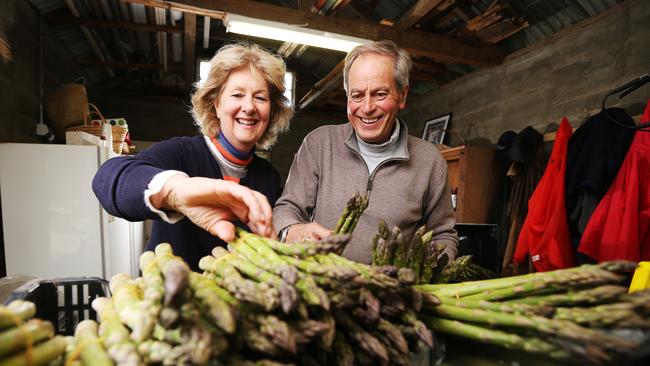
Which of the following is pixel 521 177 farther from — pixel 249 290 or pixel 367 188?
pixel 249 290

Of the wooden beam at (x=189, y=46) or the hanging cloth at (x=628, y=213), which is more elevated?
the wooden beam at (x=189, y=46)

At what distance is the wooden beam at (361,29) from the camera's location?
311 cm

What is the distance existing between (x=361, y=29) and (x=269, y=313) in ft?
11.7

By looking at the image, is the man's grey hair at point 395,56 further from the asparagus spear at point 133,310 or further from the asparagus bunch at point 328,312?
the asparagus spear at point 133,310

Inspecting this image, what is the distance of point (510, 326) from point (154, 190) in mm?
932

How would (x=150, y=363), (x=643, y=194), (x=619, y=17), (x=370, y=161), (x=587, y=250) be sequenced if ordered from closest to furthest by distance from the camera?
(x=150, y=363), (x=370, y=161), (x=643, y=194), (x=587, y=250), (x=619, y=17)

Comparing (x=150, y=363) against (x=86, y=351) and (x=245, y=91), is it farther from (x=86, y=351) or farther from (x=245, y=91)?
(x=245, y=91)

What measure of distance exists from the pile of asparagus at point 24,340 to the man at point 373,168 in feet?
3.46

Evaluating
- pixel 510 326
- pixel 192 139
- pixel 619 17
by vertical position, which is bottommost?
pixel 510 326

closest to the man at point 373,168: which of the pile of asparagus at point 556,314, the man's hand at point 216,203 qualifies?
the man's hand at point 216,203

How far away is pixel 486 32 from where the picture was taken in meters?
3.99

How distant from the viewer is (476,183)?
13.3ft

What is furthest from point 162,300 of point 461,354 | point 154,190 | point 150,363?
point 461,354

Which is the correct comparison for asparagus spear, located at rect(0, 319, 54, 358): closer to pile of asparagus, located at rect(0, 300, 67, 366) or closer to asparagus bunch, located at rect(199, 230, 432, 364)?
pile of asparagus, located at rect(0, 300, 67, 366)
